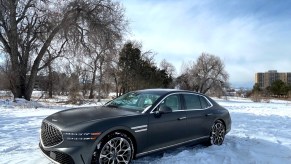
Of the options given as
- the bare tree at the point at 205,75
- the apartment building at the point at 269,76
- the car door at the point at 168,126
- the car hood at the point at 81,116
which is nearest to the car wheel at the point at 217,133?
the car door at the point at 168,126

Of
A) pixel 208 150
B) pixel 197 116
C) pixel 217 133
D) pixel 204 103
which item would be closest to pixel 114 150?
pixel 197 116

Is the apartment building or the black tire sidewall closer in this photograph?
the black tire sidewall

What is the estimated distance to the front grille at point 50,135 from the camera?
4.62 meters

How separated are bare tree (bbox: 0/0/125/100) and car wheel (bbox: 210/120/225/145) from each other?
1705 cm

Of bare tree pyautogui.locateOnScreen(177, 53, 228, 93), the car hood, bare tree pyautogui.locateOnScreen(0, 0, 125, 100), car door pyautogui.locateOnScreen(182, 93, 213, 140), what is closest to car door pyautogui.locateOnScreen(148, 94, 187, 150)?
car door pyautogui.locateOnScreen(182, 93, 213, 140)

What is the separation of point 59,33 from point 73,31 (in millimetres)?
1161

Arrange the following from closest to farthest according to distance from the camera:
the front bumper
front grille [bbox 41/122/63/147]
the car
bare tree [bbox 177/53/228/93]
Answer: the front bumper < the car < front grille [bbox 41/122/63/147] < bare tree [bbox 177/53/228/93]

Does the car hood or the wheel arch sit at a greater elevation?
the car hood

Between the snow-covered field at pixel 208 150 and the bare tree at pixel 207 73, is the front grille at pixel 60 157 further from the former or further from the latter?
the bare tree at pixel 207 73

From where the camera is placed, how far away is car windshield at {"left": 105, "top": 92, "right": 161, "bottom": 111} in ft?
19.4

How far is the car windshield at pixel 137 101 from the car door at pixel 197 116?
90cm

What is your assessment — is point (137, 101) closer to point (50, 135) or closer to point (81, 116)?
point (81, 116)

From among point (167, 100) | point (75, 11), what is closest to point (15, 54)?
point (75, 11)

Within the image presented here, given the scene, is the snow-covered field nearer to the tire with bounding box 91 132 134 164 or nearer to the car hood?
the tire with bounding box 91 132 134 164
